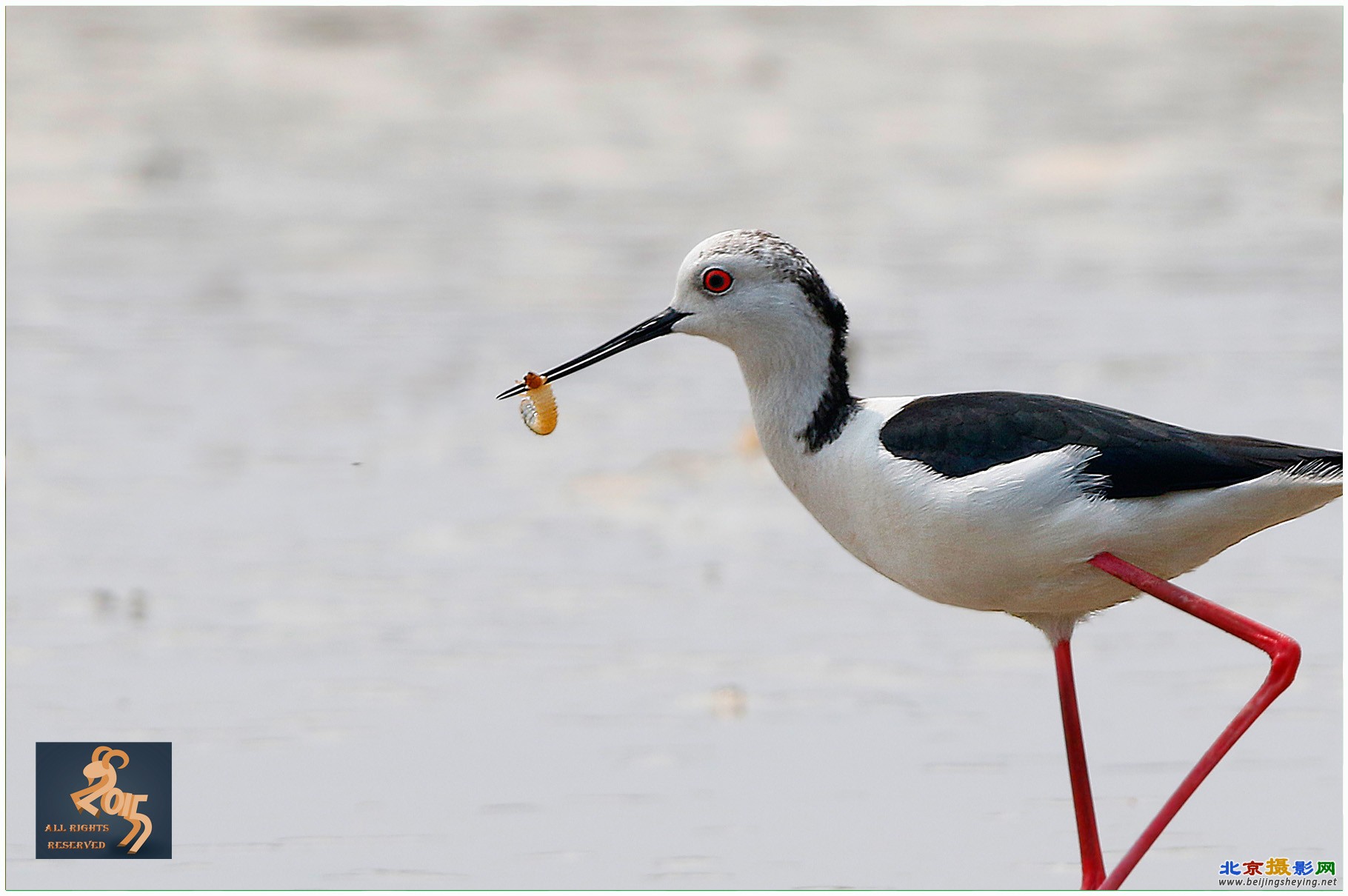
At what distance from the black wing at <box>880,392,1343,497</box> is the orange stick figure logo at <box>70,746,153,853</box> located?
175 cm

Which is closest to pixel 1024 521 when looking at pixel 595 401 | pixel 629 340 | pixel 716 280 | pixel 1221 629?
pixel 1221 629

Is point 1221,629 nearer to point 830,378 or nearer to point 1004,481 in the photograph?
point 1004,481

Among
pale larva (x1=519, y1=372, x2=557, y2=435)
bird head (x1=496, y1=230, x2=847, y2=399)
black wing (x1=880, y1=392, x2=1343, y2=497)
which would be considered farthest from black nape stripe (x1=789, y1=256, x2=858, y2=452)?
pale larva (x1=519, y1=372, x2=557, y2=435)

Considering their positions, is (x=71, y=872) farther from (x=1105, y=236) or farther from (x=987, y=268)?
(x=1105, y=236)

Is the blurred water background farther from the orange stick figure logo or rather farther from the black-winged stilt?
the black-winged stilt

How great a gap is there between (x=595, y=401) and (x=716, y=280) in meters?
3.35

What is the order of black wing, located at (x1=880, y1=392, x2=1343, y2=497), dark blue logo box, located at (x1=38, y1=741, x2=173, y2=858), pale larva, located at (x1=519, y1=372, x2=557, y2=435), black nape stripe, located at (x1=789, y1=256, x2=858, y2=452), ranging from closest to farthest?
1. black wing, located at (x1=880, y1=392, x2=1343, y2=497)
2. black nape stripe, located at (x1=789, y1=256, x2=858, y2=452)
3. dark blue logo box, located at (x1=38, y1=741, x2=173, y2=858)
4. pale larva, located at (x1=519, y1=372, x2=557, y2=435)

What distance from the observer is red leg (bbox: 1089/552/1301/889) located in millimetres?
3871

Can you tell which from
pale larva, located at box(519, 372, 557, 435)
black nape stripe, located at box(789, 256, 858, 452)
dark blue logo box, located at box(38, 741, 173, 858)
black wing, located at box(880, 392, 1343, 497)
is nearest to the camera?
black wing, located at box(880, 392, 1343, 497)

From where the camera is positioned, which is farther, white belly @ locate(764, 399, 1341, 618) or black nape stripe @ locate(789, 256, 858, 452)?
black nape stripe @ locate(789, 256, 858, 452)

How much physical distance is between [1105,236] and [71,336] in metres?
4.81

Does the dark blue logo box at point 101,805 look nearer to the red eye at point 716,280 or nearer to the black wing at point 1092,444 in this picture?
the red eye at point 716,280

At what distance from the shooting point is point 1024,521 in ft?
12.6

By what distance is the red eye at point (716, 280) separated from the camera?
4098 mm
